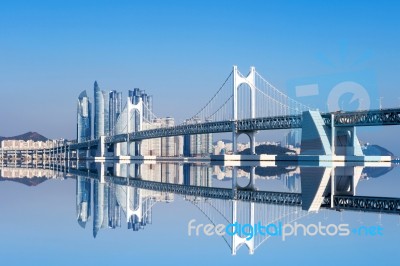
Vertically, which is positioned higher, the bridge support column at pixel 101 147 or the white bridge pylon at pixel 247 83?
the white bridge pylon at pixel 247 83

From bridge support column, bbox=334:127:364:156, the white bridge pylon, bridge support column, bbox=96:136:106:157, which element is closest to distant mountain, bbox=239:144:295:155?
bridge support column, bbox=96:136:106:157

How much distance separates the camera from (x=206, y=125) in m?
60.2

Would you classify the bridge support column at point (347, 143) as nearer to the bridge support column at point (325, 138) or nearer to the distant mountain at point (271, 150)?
the bridge support column at point (325, 138)

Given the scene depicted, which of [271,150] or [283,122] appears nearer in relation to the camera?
[283,122]

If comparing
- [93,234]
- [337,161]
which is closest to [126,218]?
[93,234]

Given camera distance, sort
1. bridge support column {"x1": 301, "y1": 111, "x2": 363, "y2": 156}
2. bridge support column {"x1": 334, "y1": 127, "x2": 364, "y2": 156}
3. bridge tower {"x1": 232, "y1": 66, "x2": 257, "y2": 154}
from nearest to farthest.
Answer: bridge support column {"x1": 301, "y1": 111, "x2": 363, "y2": 156} → bridge support column {"x1": 334, "y1": 127, "x2": 364, "y2": 156} → bridge tower {"x1": 232, "y1": 66, "x2": 257, "y2": 154}

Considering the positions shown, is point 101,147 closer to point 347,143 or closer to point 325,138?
point 347,143

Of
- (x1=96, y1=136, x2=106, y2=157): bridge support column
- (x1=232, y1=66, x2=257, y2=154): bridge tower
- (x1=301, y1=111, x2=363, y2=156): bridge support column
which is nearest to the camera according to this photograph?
(x1=301, y1=111, x2=363, y2=156): bridge support column

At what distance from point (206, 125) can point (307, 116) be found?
12.8 m

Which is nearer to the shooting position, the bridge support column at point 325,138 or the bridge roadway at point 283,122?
the bridge roadway at point 283,122

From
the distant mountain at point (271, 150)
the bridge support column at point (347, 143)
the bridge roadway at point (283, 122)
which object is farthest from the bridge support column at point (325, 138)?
the distant mountain at point (271, 150)

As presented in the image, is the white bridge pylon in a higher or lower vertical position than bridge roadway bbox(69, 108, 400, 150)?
higher

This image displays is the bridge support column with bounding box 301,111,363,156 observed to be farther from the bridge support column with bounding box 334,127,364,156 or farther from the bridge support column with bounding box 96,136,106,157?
the bridge support column with bounding box 96,136,106,157

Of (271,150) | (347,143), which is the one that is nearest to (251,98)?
(347,143)
